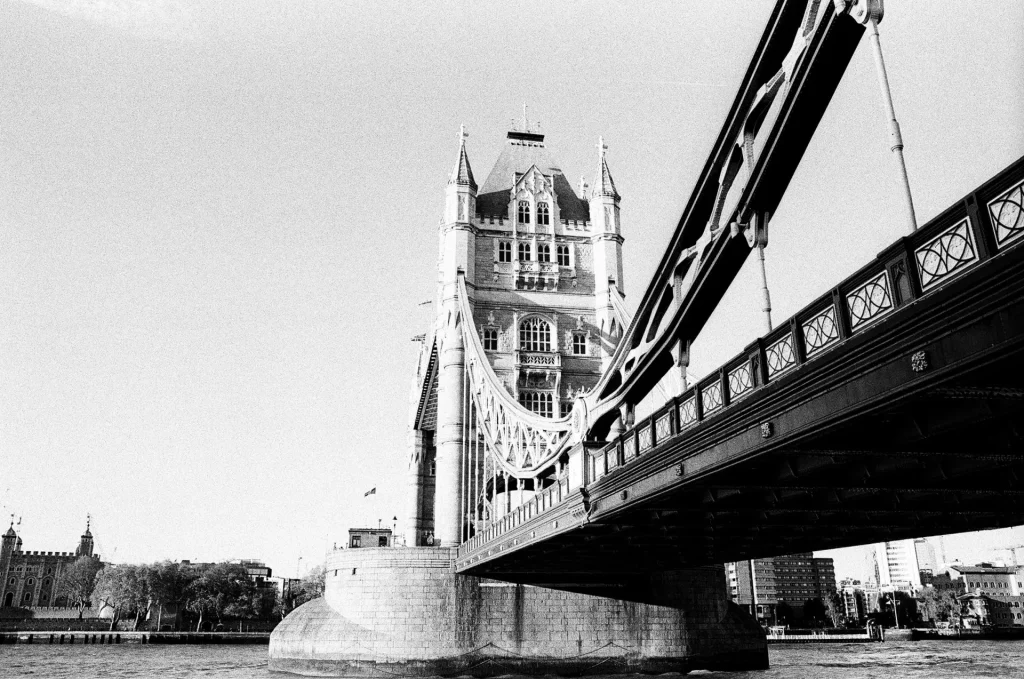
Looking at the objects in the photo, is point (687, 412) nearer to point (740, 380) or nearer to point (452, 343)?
point (740, 380)

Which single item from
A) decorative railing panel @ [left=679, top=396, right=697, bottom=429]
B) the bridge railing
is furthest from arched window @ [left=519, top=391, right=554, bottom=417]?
decorative railing panel @ [left=679, top=396, right=697, bottom=429]

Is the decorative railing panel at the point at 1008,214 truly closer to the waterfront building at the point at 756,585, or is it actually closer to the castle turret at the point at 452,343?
the castle turret at the point at 452,343

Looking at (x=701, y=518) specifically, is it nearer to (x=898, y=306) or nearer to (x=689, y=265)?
(x=689, y=265)

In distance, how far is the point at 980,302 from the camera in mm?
6727

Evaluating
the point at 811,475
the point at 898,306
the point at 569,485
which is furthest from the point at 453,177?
the point at 898,306

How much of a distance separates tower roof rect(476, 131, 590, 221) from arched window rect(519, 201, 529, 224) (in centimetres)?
88

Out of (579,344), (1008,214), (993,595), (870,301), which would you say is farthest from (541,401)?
(993,595)

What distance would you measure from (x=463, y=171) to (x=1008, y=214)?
142ft

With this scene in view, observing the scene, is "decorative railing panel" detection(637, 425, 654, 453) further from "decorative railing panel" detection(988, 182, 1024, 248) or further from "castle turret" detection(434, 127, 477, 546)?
"castle turret" detection(434, 127, 477, 546)

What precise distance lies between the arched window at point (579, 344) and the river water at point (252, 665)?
57.5 ft

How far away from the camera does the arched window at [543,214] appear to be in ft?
162

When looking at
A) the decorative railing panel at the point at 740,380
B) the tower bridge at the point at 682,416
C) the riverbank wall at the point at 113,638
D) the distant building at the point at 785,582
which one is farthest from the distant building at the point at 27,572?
the decorative railing panel at the point at 740,380

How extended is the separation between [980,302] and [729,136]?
7308 mm

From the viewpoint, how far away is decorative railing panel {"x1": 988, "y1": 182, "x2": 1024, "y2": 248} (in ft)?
20.9
